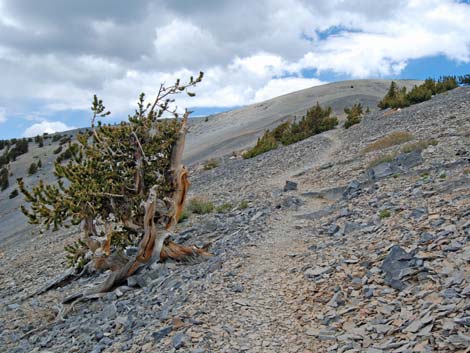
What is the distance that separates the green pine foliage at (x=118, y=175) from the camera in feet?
31.8

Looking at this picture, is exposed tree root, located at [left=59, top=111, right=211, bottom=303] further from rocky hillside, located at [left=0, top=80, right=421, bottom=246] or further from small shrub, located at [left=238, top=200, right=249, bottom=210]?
rocky hillside, located at [left=0, top=80, right=421, bottom=246]

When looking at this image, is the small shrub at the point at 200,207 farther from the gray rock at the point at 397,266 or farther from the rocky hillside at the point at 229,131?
the rocky hillside at the point at 229,131

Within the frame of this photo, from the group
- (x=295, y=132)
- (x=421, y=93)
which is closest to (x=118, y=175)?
(x=295, y=132)

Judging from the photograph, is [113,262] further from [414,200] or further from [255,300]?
[414,200]

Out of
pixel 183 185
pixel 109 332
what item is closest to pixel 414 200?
pixel 183 185

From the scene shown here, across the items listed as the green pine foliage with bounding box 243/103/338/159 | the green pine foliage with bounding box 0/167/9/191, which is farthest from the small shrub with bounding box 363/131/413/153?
the green pine foliage with bounding box 0/167/9/191

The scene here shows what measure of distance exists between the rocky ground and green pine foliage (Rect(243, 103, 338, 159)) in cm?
1078

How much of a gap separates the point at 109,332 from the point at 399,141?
43.0ft

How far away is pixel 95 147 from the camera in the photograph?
10711 millimetres

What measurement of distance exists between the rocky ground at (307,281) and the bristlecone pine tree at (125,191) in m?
0.74

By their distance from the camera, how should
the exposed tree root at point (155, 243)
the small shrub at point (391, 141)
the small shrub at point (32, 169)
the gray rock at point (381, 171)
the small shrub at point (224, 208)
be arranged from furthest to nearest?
the small shrub at point (32, 169) → the small shrub at point (391, 141) → the small shrub at point (224, 208) → the gray rock at point (381, 171) → the exposed tree root at point (155, 243)

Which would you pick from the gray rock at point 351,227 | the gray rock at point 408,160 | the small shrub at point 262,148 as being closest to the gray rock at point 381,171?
the gray rock at point 408,160

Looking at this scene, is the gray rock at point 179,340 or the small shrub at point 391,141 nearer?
the gray rock at point 179,340

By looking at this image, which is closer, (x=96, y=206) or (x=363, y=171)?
(x=96, y=206)
